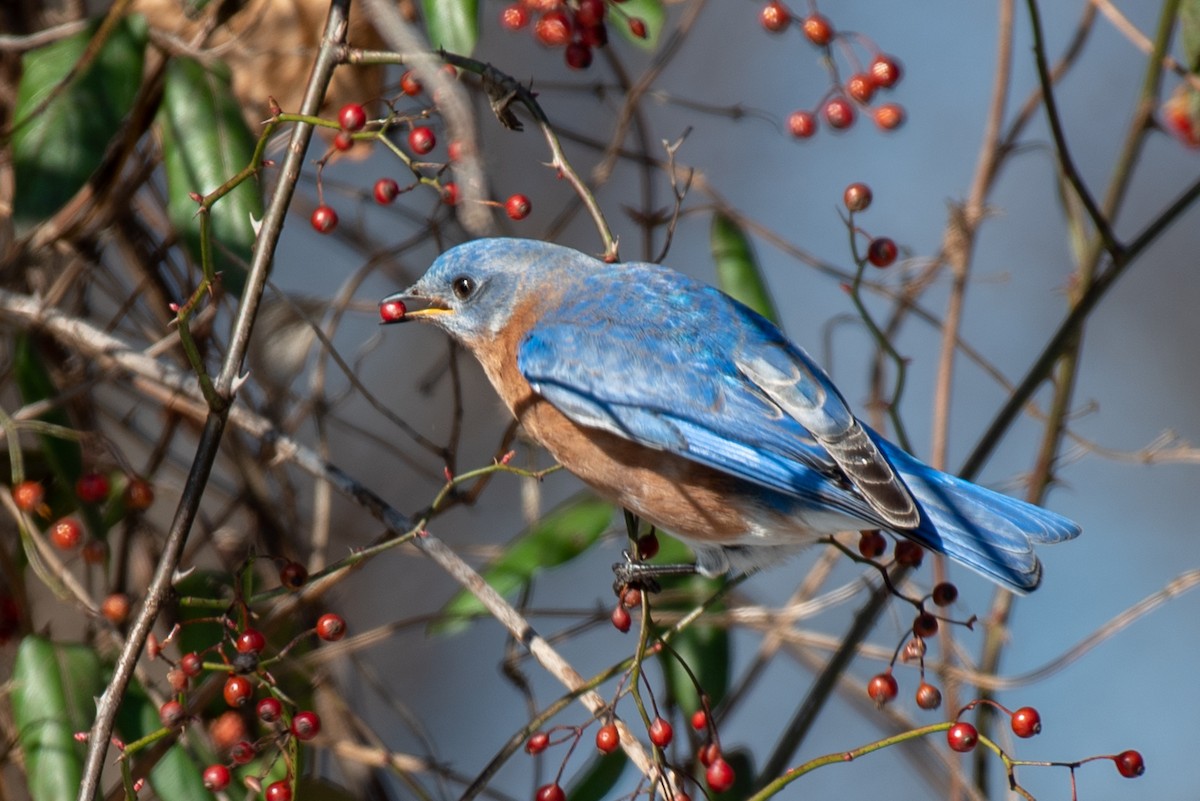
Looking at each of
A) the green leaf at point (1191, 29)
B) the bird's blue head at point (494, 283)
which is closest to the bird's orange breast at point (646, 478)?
the bird's blue head at point (494, 283)

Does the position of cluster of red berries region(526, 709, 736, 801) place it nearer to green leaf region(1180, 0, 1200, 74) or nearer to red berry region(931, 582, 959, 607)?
red berry region(931, 582, 959, 607)

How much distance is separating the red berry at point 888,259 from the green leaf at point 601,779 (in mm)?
714

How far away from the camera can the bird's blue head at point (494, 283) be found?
2957 mm

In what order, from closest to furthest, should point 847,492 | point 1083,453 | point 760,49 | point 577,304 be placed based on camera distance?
point 847,492 → point 577,304 → point 1083,453 → point 760,49

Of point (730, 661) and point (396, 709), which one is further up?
point (730, 661)

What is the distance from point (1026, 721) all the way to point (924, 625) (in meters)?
0.22

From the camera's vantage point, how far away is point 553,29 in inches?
94.0

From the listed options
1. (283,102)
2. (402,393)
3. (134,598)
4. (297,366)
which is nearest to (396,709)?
(134,598)

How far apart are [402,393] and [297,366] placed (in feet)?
7.65

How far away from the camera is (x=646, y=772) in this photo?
2.04m

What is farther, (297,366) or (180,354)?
(297,366)

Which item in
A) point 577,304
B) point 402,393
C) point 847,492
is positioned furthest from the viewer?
point 402,393

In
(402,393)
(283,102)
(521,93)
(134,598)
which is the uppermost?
(521,93)

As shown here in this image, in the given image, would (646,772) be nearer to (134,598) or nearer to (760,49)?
(134,598)
